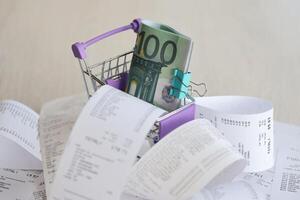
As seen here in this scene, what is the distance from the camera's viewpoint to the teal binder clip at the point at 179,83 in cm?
63

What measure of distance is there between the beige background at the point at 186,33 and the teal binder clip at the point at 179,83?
0.94ft

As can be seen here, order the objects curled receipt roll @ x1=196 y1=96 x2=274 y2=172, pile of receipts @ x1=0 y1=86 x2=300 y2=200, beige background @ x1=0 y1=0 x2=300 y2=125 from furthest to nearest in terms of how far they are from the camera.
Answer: beige background @ x1=0 y1=0 x2=300 y2=125
curled receipt roll @ x1=196 y1=96 x2=274 y2=172
pile of receipts @ x1=0 y1=86 x2=300 y2=200

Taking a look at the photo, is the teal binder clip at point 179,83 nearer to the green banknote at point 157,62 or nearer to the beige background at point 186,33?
the green banknote at point 157,62

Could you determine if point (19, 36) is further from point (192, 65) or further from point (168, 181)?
point (168, 181)

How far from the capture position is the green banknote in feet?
2.04

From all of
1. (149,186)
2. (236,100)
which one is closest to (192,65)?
(236,100)

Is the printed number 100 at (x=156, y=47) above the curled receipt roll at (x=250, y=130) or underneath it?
above

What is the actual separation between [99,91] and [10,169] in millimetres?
221

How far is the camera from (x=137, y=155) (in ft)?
1.87

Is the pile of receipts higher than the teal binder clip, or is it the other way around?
A: the teal binder clip

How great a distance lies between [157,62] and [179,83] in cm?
4

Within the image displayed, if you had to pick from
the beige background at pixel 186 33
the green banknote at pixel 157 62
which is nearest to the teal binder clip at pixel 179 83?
the green banknote at pixel 157 62

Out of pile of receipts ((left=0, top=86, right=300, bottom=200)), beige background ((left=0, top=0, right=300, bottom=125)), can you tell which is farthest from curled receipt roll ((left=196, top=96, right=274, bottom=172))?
beige background ((left=0, top=0, right=300, bottom=125))

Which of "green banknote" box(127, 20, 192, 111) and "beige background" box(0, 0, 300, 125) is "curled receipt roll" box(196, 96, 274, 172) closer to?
"green banknote" box(127, 20, 192, 111)
